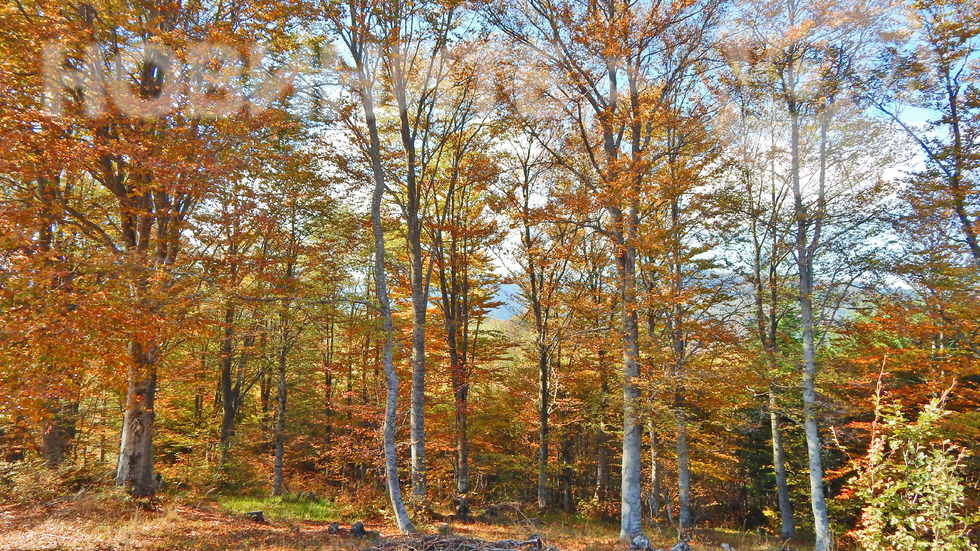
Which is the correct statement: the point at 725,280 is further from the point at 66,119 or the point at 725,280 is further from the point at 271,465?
the point at 271,465

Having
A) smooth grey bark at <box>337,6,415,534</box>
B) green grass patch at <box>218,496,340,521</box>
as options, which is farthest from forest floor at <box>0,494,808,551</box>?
smooth grey bark at <box>337,6,415,534</box>

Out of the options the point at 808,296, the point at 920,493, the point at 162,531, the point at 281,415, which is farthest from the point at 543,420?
the point at 920,493

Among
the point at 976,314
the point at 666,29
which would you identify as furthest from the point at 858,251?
the point at 666,29

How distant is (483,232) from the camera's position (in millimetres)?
14141

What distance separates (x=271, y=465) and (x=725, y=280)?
1835 centimetres

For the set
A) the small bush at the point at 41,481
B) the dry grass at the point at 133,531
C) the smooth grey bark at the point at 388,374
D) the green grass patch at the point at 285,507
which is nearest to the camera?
the dry grass at the point at 133,531

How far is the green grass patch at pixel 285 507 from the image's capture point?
10727 millimetres

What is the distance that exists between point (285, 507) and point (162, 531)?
5250 mm

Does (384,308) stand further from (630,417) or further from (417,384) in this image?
(630,417)

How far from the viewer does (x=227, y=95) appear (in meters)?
8.80

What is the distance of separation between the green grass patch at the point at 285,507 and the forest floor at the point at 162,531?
39.1 inches

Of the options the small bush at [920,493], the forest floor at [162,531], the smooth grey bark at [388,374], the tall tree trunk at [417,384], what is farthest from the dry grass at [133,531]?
the small bush at [920,493]

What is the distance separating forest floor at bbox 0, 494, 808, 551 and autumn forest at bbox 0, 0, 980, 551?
0.69 meters

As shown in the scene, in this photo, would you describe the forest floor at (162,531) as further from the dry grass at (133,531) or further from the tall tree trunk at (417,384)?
the tall tree trunk at (417,384)
